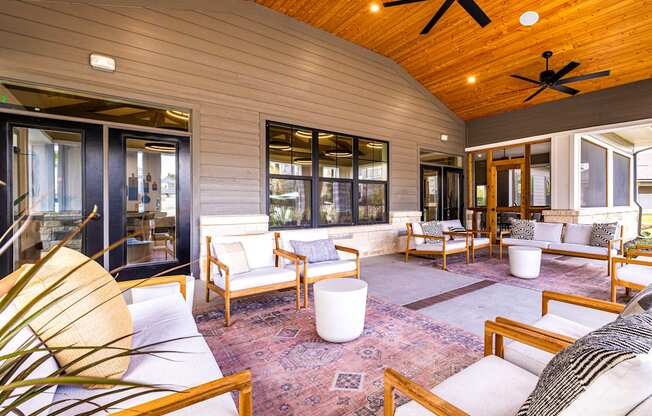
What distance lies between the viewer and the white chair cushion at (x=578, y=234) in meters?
5.34

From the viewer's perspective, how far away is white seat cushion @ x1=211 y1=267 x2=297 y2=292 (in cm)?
307

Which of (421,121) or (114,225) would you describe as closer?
(114,225)

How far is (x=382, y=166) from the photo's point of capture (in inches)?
258

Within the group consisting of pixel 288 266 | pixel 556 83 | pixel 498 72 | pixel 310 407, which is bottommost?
pixel 310 407

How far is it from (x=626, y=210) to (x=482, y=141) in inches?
193

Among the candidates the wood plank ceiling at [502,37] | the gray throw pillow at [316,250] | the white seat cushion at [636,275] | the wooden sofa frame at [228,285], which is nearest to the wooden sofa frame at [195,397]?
the wooden sofa frame at [228,285]

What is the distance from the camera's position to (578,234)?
5473 millimetres

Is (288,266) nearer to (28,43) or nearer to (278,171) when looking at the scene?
(278,171)

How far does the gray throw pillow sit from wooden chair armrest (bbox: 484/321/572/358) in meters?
2.47

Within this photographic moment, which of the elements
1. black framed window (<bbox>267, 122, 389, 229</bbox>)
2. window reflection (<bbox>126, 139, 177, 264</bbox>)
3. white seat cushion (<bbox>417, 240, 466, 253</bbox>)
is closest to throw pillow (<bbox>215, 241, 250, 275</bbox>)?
window reflection (<bbox>126, 139, 177, 264</bbox>)

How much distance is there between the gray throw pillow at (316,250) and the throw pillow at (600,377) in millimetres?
3024

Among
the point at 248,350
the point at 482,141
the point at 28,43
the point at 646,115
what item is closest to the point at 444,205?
the point at 482,141

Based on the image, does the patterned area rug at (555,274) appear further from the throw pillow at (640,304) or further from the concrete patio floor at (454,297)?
the throw pillow at (640,304)

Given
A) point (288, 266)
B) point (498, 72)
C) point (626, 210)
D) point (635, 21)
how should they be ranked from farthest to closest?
point (626, 210) → point (498, 72) → point (635, 21) → point (288, 266)
